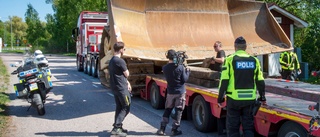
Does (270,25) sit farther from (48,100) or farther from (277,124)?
(48,100)

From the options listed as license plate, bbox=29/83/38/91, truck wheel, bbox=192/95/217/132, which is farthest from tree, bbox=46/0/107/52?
truck wheel, bbox=192/95/217/132

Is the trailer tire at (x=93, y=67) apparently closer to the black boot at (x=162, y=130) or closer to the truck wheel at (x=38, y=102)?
the truck wheel at (x=38, y=102)

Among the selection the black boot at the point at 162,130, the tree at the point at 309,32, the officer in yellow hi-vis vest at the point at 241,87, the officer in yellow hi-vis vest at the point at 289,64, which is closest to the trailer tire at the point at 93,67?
the officer in yellow hi-vis vest at the point at 289,64

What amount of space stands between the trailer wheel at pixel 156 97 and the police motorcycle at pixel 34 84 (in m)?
2.63

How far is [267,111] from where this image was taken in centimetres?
566

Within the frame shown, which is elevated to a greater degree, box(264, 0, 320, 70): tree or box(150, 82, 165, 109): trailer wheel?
box(264, 0, 320, 70): tree

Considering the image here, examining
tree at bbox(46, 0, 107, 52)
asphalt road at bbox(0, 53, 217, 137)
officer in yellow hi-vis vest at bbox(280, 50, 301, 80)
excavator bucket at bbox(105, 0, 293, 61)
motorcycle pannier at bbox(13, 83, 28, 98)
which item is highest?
tree at bbox(46, 0, 107, 52)

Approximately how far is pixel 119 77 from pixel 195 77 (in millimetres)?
1986

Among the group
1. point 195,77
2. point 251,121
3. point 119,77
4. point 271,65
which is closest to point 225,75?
point 251,121

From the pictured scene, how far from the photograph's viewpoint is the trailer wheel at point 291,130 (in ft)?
16.5

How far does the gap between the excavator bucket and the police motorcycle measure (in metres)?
2.34

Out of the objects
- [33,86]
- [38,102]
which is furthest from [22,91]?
[38,102]

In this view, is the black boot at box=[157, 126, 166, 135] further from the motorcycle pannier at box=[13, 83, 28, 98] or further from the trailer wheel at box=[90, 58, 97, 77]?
the trailer wheel at box=[90, 58, 97, 77]

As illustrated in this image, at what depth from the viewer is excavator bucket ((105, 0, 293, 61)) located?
10.5 meters
